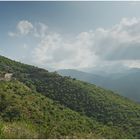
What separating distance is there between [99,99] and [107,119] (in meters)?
11.5

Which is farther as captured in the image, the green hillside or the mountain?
the mountain

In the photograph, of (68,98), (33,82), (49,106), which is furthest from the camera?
(33,82)

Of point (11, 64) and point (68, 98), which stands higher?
point (11, 64)

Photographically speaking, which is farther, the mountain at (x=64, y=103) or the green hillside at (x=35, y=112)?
the mountain at (x=64, y=103)

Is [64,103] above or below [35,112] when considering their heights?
above

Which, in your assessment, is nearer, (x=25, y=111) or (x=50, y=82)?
(x=25, y=111)

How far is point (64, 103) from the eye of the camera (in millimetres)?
81062

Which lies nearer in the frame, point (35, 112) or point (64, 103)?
point (35, 112)

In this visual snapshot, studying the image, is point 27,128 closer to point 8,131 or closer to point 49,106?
point 8,131

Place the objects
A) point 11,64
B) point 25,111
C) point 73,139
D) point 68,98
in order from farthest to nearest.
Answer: point 11,64, point 68,98, point 25,111, point 73,139

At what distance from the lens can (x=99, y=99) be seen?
292 ft

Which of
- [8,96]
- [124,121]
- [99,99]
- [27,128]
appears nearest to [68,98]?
[99,99]

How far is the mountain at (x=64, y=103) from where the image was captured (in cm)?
5622

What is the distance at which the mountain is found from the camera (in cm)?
5622
